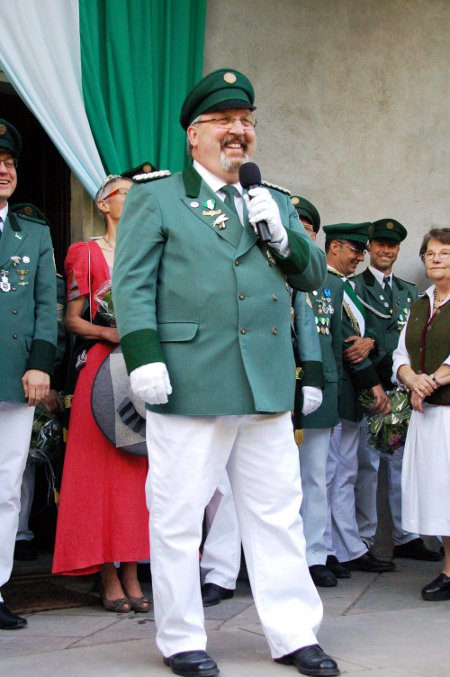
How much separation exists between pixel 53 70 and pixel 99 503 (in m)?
2.25

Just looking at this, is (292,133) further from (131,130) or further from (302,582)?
(302,582)

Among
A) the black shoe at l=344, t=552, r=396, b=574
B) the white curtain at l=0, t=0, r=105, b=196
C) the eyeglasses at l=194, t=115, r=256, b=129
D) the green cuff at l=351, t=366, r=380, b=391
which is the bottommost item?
the black shoe at l=344, t=552, r=396, b=574

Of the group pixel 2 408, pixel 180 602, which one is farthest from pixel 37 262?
pixel 180 602

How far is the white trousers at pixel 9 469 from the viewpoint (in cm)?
452

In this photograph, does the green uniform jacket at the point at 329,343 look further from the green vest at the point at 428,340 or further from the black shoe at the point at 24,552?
the black shoe at the point at 24,552

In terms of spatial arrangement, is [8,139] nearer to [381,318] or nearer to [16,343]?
[16,343]

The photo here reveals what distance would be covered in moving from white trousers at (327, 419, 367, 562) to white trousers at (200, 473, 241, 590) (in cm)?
101

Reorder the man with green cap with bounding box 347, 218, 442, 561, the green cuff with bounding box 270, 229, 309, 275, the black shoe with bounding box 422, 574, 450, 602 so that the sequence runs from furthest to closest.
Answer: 1. the man with green cap with bounding box 347, 218, 442, 561
2. the black shoe with bounding box 422, 574, 450, 602
3. the green cuff with bounding box 270, 229, 309, 275

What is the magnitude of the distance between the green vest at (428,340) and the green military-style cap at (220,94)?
1.85 meters

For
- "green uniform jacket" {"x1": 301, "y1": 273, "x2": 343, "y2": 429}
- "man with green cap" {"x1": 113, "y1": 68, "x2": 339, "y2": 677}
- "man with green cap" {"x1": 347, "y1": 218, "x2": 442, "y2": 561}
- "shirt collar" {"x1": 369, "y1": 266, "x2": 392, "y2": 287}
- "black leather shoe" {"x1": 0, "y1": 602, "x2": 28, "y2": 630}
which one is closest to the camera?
"man with green cap" {"x1": 113, "y1": 68, "x2": 339, "y2": 677}

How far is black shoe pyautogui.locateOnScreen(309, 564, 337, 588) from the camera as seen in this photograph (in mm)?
5578

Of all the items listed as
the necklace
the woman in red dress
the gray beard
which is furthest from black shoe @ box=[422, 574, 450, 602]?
the gray beard

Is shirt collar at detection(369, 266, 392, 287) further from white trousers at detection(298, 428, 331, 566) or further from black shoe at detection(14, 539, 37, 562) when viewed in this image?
black shoe at detection(14, 539, 37, 562)

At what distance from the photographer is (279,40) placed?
6578 mm
